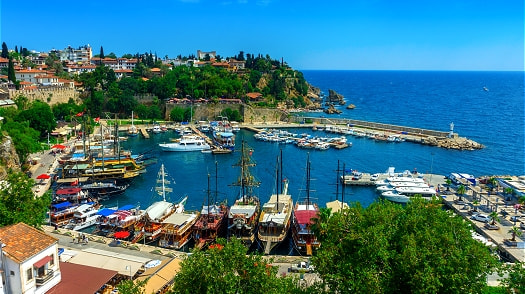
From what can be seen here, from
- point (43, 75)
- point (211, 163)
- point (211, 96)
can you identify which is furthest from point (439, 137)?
point (43, 75)

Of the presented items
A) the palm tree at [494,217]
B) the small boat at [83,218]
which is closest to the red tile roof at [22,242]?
the small boat at [83,218]

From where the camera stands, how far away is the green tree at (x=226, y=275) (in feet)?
45.0

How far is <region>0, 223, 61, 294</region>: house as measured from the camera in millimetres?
15047

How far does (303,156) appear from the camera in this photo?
56.0 metres

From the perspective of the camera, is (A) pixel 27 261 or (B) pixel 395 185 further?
(B) pixel 395 185

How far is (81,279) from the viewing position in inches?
725

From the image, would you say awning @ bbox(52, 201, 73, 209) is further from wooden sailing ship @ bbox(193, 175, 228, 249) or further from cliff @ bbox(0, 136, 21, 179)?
wooden sailing ship @ bbox(193, 175, 228, 249)

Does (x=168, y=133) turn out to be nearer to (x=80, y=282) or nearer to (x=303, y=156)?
(x=303, y=156)

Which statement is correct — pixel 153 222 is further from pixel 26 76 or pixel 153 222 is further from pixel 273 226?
pixel 26 76

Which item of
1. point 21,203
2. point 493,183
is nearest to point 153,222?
point 21,203

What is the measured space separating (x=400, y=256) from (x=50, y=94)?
73.5 metres

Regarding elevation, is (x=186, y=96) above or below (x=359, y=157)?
above

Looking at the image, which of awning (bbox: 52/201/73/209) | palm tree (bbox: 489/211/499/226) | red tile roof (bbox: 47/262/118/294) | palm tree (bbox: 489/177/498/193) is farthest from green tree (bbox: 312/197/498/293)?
palm tree (bbox: 489/177/498/193)

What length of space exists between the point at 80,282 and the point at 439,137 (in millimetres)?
60519
